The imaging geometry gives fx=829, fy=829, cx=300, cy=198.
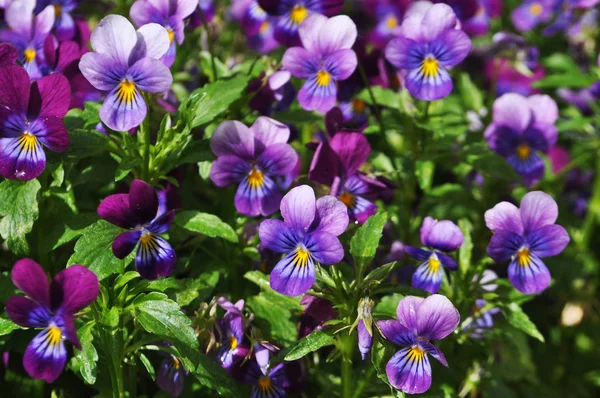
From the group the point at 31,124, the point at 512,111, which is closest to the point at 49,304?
the point at 31,124

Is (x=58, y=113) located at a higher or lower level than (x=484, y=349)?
higher

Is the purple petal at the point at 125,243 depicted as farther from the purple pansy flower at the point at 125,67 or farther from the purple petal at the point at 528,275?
the purple petal at the point at 528,275

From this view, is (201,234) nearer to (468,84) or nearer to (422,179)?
(422,179)

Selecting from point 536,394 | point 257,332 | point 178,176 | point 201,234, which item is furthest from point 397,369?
point 536,394

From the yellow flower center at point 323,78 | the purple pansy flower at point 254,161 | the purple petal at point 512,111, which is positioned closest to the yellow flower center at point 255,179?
the purple pansy flower at point 254,161

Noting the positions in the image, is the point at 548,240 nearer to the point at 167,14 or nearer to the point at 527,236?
the point at 527,236
